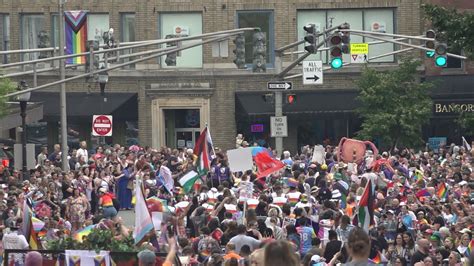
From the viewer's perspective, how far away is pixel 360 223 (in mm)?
21031

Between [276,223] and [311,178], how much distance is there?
8.55 metres

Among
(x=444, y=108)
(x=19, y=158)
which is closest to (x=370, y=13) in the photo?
(x=444, y=108)

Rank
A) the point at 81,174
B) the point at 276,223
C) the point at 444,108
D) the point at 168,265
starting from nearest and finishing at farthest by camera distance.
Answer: the point at 168,265 < the point at 276,223 < the point at 81,174 < the point at 444,108

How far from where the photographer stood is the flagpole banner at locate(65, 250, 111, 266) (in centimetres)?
1727

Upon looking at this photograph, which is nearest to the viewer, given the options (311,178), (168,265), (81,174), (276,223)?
(168,265)

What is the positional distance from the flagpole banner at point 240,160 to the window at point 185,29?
23697 millimetres

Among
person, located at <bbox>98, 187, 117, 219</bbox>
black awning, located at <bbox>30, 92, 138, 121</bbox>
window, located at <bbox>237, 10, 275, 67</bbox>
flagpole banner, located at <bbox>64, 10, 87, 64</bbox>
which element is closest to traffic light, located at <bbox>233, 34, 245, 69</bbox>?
flagpole banner, located at <bbox>64, 10, 87, 64</bbox>

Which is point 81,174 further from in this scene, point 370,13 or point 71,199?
point 370,13

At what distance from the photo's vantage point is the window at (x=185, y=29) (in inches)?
2124

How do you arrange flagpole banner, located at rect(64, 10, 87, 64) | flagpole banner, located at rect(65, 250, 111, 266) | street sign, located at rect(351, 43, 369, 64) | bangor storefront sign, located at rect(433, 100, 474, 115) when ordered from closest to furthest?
flagpole banner, located at rect(65, 250, 111, 266)
flagpole banner, located at rect(64, 10, 87, 64)
street sign, located at rect(351, 43, 369, 64)
bangor storefront sign, located at rect(433, 100, 474, 115)

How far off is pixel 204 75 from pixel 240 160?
23.5 meters

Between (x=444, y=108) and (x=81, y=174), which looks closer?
(x=81, y=174)

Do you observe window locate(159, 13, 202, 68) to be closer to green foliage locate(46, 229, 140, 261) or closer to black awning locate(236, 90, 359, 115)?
black awning locate(236, 90, 359, 115)

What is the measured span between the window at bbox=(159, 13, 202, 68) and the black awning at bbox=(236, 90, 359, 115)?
211 centimetres
